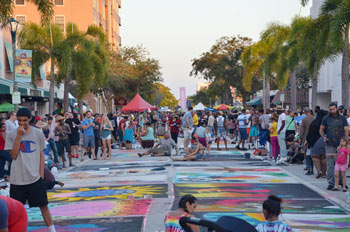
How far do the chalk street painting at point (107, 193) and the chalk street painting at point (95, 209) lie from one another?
589 millimetres

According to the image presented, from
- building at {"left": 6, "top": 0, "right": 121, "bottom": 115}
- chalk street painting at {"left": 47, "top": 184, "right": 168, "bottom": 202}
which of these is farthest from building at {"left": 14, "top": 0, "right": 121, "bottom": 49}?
chalk street painting at {"left": 47, "top": 184, "right": 168, "bottom": 202}

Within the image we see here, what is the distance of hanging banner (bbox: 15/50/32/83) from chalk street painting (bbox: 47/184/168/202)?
1382cm

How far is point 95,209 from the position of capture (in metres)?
10.5

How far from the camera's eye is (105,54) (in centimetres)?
4222

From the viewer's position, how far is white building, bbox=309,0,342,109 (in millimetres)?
51531

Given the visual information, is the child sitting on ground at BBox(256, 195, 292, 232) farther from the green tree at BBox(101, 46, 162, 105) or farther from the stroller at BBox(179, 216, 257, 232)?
the green tree at BBox(101, 46, 162, 105)

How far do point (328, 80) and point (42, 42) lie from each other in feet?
102

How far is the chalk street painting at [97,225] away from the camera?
29.0 feet

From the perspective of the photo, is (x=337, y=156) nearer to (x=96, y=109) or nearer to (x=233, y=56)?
(x=233, y=56)

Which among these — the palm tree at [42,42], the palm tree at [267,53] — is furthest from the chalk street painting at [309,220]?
the palm tree at [267,53]

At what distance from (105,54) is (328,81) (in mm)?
25055

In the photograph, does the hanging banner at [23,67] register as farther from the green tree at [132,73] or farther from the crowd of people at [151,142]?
the green tree at [132,73]

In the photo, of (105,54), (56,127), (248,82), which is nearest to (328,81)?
(248,82)

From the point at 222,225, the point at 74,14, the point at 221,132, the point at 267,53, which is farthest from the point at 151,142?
the point at 74,14
